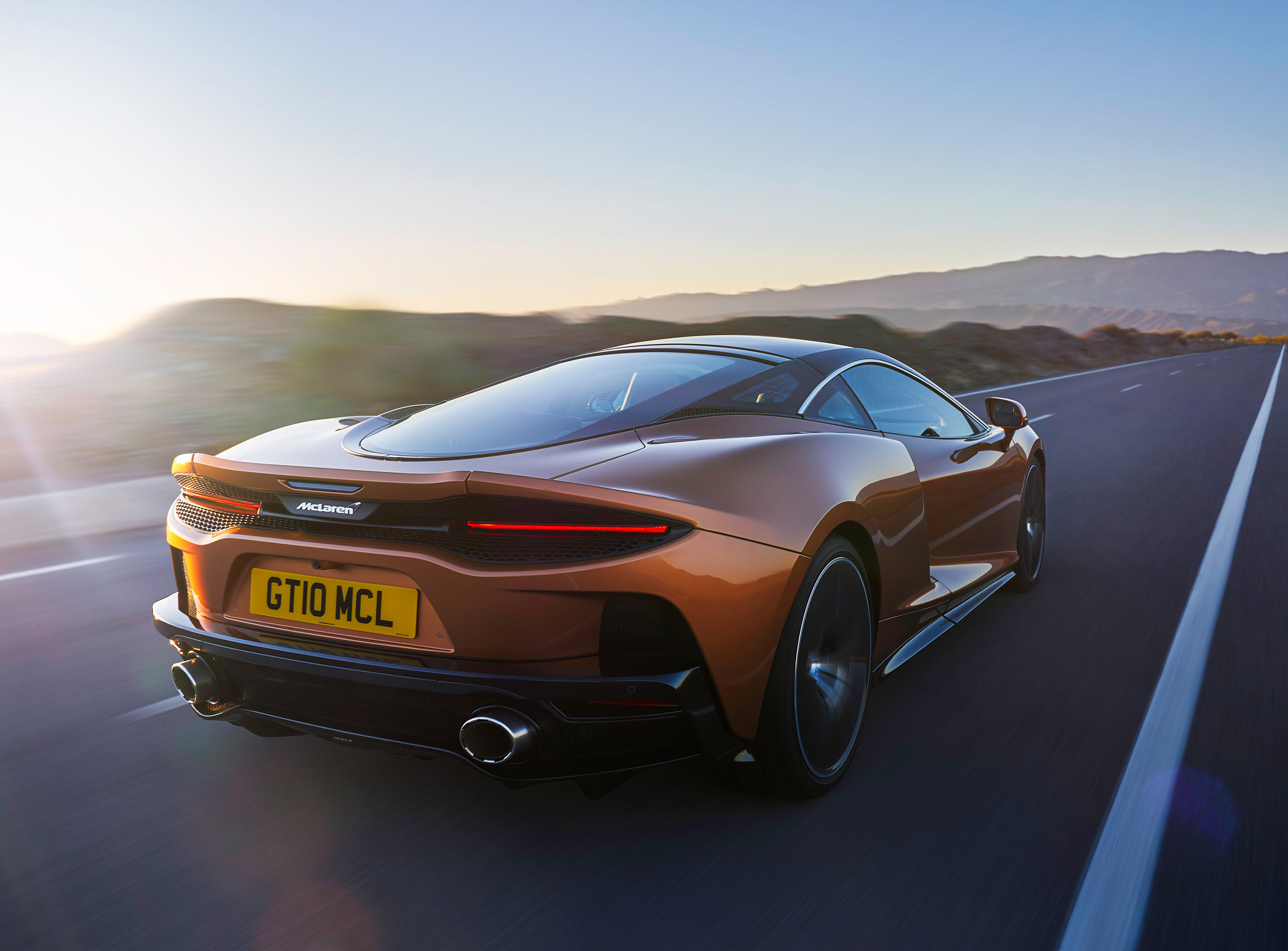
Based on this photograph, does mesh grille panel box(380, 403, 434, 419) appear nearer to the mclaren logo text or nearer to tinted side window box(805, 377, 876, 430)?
the mclaren logo text

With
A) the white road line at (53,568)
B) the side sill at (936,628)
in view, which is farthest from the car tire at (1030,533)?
the white road line at (53,568)

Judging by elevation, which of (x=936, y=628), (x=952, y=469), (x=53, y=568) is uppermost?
(x=952, y=469)

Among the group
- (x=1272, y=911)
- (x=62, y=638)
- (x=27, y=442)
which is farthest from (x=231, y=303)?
(x=1272, y=911)

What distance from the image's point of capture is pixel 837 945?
2.12 m

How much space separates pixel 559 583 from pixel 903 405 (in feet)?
7.20

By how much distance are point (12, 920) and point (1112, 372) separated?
31.0 meters

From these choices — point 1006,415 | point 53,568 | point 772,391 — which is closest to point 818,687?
point 772,391

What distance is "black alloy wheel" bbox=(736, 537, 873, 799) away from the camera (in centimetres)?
257

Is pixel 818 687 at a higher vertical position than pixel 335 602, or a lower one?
lower

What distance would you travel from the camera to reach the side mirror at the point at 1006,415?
458 cm

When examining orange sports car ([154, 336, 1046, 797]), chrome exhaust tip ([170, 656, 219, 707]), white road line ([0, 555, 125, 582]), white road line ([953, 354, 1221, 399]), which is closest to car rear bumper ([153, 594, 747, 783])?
orange sports car ([154, 336, 1046, 797])

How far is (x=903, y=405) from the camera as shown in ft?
12.9

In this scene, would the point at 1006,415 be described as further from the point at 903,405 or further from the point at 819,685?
the point at 819,685

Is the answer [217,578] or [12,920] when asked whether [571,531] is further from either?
[12,920]
